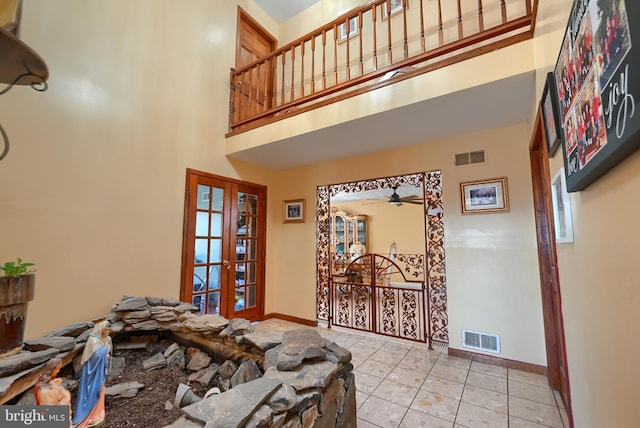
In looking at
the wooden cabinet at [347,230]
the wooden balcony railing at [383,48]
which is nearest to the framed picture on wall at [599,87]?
the wooden balcony railing at [383,48]

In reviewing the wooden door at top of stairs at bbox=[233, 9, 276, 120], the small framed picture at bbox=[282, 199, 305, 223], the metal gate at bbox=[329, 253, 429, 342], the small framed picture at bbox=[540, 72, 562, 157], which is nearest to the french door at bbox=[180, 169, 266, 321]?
the small framed picture at bbox=[282, 199, 305, 223]

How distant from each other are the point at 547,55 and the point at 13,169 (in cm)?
369

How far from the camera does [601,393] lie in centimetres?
102

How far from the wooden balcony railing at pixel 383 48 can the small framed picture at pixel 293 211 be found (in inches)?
51.3

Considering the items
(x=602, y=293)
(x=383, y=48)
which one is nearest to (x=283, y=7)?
(x=383, y=48)

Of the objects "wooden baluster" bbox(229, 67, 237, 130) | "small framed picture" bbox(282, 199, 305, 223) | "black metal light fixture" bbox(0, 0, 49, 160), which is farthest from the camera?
"small framed picture" bbox(282, 199, 305, 223)

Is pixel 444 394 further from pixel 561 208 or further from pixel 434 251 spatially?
pixel 561 208

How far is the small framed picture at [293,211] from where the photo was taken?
13.7 ft

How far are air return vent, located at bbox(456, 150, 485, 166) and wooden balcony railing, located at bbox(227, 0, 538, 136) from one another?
0.99 metres

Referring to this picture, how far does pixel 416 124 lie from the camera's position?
8.93 ft

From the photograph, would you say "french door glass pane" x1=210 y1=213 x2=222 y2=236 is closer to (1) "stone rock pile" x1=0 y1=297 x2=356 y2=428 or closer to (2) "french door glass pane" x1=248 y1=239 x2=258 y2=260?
(2) "french door glass pane" x1=248 y1=239 x2=258 y2=260

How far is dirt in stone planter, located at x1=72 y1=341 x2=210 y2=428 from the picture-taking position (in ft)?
5.57

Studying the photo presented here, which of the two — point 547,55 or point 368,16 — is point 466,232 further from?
point 368,16

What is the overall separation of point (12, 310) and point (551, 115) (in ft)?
9.51
